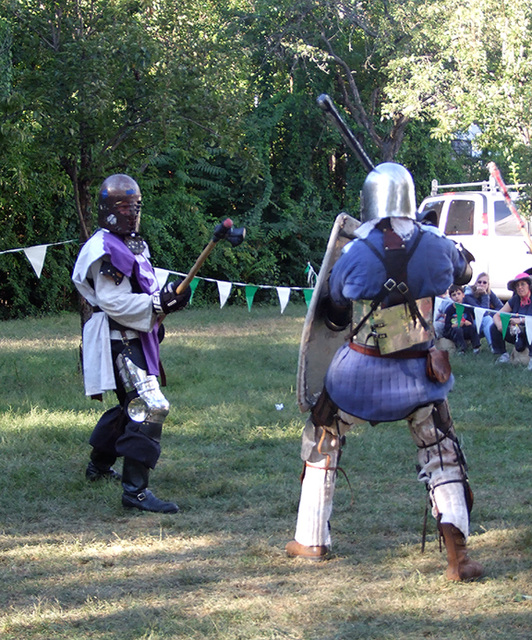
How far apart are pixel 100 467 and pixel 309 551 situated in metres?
1.88

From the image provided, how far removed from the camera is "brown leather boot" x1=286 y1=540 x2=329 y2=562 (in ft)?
14.3

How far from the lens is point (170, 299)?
4.93 m

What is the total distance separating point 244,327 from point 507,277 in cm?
413

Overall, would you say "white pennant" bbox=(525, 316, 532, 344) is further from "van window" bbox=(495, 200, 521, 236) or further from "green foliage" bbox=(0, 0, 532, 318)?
"van window" bbox=(495, 200, 521, 236)

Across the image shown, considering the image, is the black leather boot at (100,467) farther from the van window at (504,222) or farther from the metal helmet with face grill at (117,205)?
the van window at (504,222)

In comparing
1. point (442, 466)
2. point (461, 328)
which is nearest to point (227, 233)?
point (442, 466)

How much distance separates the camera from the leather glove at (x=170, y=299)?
492 cm

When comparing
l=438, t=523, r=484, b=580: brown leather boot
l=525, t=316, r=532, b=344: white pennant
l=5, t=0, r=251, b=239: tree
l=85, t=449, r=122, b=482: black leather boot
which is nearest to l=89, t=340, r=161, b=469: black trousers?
l=85, t=449, r=122, b=482: black leather boot

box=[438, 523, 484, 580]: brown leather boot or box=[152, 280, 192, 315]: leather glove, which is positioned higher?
box=[152, 280, 192, 315]: leather glove

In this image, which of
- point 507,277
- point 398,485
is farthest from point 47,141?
point 507,277

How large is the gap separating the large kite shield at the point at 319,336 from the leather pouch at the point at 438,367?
0.51 meters

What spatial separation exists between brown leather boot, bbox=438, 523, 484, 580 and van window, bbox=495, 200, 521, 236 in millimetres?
10525

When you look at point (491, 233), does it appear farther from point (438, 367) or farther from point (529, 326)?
point (438, 367)

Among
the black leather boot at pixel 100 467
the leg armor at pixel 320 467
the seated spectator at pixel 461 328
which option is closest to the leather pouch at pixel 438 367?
the leg armor at pixel 320 467
